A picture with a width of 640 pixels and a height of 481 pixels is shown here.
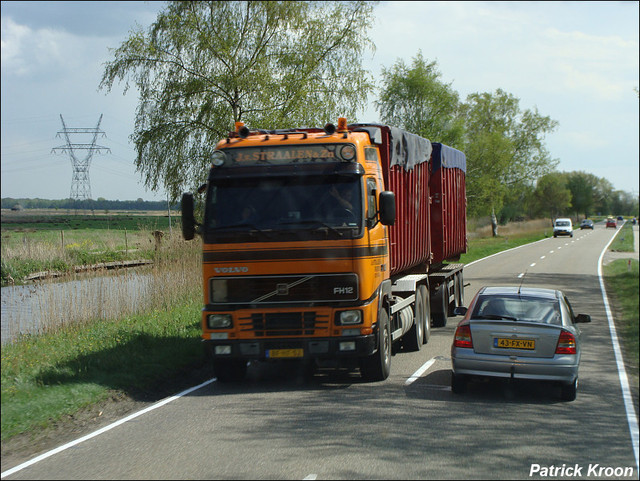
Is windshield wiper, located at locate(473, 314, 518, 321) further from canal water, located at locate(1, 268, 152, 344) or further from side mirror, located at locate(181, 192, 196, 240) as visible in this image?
canal water, located at locate(1, 268, 152, 344)

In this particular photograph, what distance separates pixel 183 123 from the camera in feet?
73.6

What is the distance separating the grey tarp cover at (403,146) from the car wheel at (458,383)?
367 cm

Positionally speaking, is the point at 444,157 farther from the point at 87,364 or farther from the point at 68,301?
the point at 87,364

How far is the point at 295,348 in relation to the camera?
9.67 m

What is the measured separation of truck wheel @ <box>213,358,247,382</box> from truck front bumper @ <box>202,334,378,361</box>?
1.83 feet

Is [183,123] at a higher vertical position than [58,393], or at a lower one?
higher

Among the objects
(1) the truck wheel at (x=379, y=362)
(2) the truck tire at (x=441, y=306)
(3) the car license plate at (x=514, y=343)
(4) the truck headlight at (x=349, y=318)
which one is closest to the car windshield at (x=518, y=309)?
(3) the car license plate at (x=514, y=343)

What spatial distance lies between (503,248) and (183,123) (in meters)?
35.1

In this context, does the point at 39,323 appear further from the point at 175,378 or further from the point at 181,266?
the point at 181,266

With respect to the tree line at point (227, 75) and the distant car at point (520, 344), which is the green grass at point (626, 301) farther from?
the tree line at point (227, 75)

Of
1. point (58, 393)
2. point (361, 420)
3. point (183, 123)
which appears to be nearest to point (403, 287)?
point (361, 420)

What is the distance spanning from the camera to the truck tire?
15789 millimetres

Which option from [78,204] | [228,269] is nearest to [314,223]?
[228,269]

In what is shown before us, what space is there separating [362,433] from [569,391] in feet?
10.2
